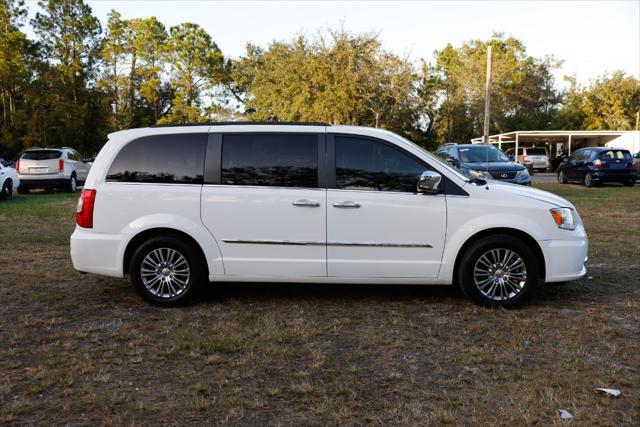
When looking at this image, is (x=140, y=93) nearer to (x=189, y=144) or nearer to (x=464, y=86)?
(x=464, y=86)

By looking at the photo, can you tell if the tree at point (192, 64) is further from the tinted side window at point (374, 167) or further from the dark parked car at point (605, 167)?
the tinted side window at point (374, 167)

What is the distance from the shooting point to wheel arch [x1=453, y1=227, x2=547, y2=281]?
5762 millimetres

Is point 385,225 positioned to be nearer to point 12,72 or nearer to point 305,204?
point 305,204

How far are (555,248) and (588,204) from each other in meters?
11.3

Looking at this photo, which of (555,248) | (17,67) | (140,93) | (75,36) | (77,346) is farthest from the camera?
(140,93)

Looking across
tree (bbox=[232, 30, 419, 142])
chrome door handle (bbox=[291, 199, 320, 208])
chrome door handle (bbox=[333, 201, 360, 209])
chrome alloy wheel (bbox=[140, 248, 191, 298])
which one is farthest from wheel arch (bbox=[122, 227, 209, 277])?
tree (bbox=[232, 30, 419, 142])

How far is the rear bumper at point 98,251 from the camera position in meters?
5.88

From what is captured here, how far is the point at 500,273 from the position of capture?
5.76 m

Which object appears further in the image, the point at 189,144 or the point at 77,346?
the point at 189,144

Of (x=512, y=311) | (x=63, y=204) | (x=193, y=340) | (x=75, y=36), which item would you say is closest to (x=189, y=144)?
(x=193, y=340)

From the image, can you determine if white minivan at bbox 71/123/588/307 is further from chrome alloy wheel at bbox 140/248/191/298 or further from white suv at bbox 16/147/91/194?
white suv at bbox 16/147/91/194

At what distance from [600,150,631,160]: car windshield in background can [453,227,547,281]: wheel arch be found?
65.6 ft

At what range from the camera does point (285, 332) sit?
5.06 meters

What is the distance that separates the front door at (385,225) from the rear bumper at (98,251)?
210cm
